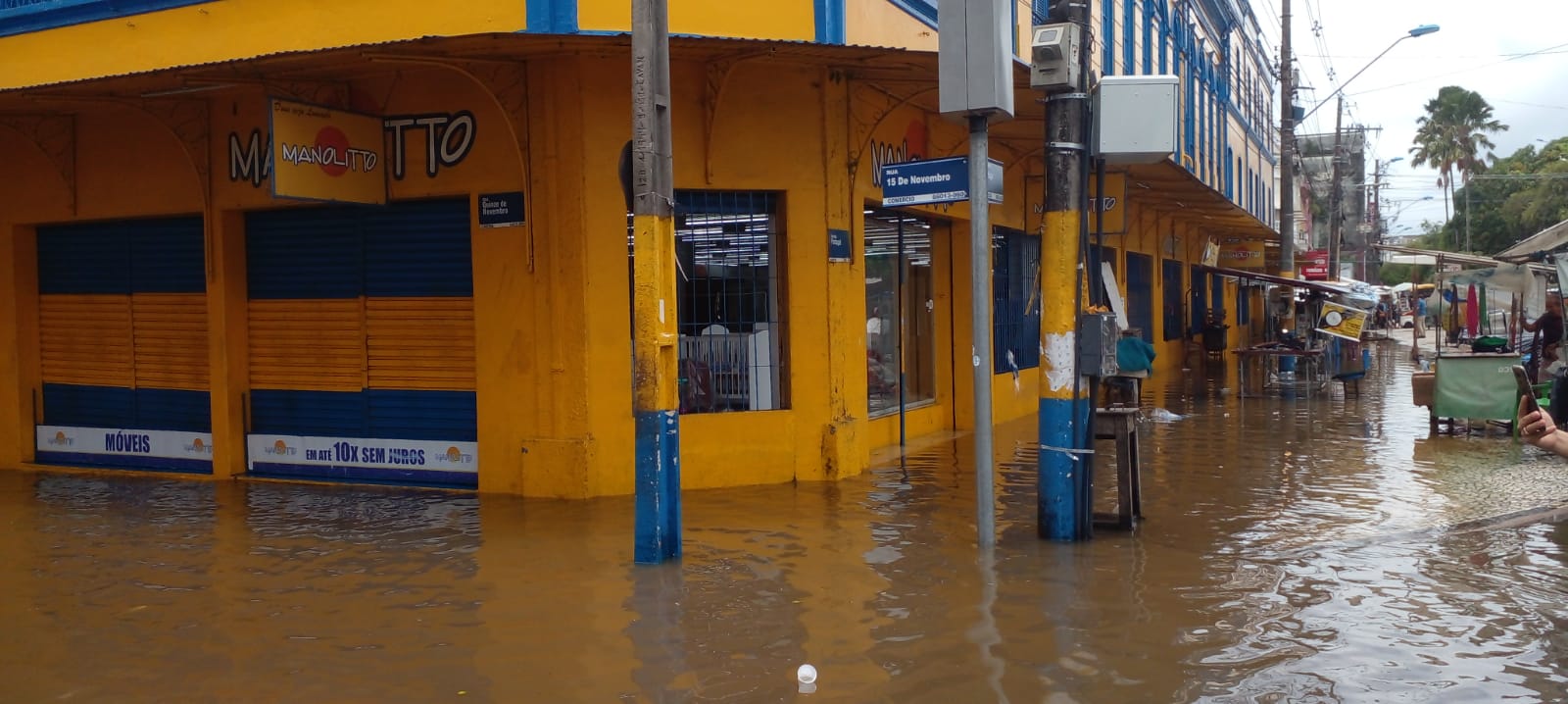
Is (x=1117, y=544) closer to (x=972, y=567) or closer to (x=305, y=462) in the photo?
(x=972, y=567)

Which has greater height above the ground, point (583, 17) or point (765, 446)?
point (583, 17)

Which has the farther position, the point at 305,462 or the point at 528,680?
the point at 305,462

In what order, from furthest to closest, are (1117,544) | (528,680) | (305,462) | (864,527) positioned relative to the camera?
1. (305,462)
2. (864,527)
3. (1117,544)
4. (528,680)

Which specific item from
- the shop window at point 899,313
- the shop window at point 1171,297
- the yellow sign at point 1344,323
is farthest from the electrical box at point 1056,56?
the shop window at point 1171,297

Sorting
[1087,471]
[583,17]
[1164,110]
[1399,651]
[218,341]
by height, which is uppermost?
[583,17]

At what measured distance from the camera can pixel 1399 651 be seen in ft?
18.4

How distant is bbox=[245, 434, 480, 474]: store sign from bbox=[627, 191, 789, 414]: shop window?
2.13 meters

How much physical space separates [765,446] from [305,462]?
15.1 ft

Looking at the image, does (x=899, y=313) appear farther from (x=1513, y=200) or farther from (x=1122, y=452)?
(x=1513, y=200)

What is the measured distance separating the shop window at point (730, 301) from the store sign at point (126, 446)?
536 cm

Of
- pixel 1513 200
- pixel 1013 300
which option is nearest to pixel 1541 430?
pixel 1013 300

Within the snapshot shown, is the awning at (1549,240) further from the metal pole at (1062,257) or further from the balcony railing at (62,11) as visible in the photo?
the balcony railing at (62,11)

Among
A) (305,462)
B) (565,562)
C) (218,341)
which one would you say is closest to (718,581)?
(565,562)

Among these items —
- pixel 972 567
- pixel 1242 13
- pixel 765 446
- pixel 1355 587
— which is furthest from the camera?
pixel 1242 13
